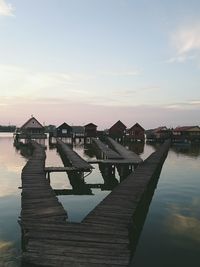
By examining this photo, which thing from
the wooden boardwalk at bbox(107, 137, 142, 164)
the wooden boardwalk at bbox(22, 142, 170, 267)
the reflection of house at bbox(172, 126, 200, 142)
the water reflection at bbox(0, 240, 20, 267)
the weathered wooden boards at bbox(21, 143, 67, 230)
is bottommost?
the water reflection at bbox(0, 240, 20, 267)

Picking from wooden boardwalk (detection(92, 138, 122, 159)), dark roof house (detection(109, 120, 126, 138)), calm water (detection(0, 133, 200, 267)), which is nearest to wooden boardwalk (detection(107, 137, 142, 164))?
wooden boardwalk (detection(92, 138, 122, 159))

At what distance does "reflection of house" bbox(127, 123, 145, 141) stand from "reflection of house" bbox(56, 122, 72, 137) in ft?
58.1

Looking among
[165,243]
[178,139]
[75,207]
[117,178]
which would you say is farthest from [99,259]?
[178,139]

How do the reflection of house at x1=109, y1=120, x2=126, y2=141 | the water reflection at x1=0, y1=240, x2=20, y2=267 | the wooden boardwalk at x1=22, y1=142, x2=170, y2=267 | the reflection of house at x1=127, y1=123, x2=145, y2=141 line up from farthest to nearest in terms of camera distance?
the reflection of house at x1=109, y1=120, x2=126, y2=141
the reflection of house at x1=127, y1=123, x2=145, y2=141
the water reflection at x1=0, y1=240, x2=20, y2=267
the wooden boardwalk at x1=22, y1=142, x2=170, y2=267

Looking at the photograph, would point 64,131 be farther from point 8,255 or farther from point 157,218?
point 8,255

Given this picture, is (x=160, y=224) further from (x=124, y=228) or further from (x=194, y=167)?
(x=194, y=167)

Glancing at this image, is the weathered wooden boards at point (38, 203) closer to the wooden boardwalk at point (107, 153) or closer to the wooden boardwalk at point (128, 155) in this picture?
the wooden boardwalk at point (128, 155)

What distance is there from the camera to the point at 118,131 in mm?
106688

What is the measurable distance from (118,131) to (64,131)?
16.2m

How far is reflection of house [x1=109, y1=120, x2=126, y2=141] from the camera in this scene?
344ft

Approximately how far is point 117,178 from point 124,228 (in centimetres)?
2256

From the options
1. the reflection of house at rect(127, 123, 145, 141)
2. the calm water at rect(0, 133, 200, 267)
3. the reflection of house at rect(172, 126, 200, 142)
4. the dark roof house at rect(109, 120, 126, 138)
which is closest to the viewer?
the calm water at rect(0, 133, 200, 267)

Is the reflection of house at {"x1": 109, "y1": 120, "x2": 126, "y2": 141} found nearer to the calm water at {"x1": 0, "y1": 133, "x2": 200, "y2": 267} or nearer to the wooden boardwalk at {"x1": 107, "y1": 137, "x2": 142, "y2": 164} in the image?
the wooden boardwalk at {"x1": 107, "y1": 137, "x2": 142, "y2": 164}

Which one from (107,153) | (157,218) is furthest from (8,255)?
(107,153)
